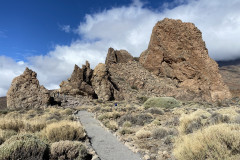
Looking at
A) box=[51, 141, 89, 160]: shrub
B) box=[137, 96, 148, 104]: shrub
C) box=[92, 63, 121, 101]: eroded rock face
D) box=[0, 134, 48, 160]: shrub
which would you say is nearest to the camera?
box=[0, 134, 48, 160]: shrub

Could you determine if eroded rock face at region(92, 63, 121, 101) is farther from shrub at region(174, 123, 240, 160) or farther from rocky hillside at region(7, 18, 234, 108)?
shrub at region(174, 123, 240, 160)

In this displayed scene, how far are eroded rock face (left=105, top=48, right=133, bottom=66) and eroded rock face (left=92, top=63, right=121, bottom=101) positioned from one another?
770 cm

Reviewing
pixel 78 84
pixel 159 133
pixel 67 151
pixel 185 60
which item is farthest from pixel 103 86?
pixel 67 151

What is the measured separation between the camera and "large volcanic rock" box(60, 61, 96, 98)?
3384 cm

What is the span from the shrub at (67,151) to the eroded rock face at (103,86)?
96.5 feet

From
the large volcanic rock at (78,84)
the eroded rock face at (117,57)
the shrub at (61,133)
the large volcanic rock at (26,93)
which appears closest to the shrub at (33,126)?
the shrub at (61,133)

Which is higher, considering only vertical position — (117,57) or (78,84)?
(117,57)

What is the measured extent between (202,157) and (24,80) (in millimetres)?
28421

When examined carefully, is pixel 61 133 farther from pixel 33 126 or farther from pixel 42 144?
pixel 33 126

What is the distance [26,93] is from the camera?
86.7ft

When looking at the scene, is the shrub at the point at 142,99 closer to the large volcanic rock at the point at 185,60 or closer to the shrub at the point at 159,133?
the large volcanic rock at the point at 185,60

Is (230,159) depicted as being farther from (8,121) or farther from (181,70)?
(181,70)

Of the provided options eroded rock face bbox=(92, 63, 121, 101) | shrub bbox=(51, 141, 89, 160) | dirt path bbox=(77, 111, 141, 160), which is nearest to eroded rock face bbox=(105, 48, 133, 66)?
eroded rock face bbox=(92, 63, 121, 101)

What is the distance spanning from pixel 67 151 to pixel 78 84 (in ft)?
98.9
